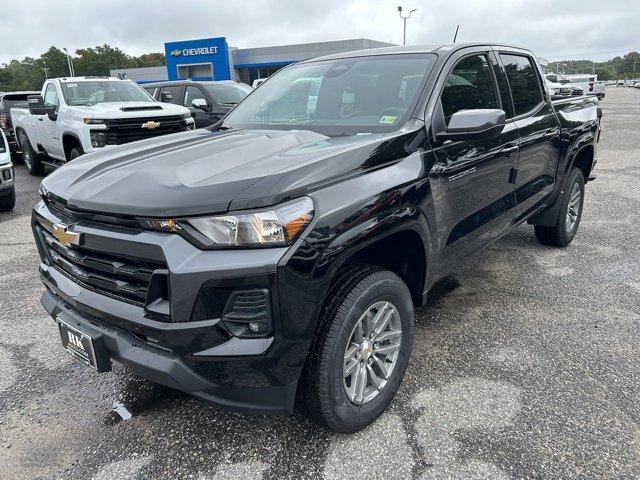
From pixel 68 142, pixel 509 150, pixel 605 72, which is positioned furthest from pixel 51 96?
pixel 605 72

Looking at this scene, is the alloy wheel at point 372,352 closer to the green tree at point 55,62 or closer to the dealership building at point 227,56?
the dealership building at point 227,56

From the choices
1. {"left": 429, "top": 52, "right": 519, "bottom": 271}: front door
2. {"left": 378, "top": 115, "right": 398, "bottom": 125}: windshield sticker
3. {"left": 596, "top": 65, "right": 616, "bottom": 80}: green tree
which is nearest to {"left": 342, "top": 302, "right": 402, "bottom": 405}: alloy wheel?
{"left": 429, "top": 52, "right": 519, "bottom": 271}: front door

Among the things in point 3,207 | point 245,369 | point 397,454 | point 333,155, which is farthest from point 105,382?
point 3,207

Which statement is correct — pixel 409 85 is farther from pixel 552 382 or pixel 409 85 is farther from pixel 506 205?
pixel 552 382

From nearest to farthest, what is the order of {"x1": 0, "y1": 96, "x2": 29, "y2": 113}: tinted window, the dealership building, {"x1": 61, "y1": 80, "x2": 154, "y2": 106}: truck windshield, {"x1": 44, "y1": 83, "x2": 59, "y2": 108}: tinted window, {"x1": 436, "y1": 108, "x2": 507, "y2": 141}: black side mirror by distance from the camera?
{"x1": 436, "y1": 108, "x2": 507, "y2": 141}: black side mirror → {"x1": 61, "y1": 80, "x2": 154, "y2": 106}: truck windshield → {"x1": 44, "y1": 83, "x2": 59, "y2": 108}: tinted window → {"x1": 0, "y1": 96, "x2": 29, "y2": 113}: tinted window → the dealership building

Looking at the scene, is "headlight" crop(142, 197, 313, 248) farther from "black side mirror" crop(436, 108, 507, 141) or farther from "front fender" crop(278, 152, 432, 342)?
"black side mirror" crop(436, 108, 507, 141)

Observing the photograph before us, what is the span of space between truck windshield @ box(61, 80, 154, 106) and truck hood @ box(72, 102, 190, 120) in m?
0.39

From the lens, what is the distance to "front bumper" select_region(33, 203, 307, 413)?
1.87m

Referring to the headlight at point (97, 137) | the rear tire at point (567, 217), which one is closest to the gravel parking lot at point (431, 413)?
the rear tire at point (567, 217)

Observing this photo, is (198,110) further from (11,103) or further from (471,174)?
(471,174)

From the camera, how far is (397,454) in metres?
2.31

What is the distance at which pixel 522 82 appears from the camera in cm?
398

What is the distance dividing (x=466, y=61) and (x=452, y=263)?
1316 mm

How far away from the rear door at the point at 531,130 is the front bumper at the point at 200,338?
8.15ft
